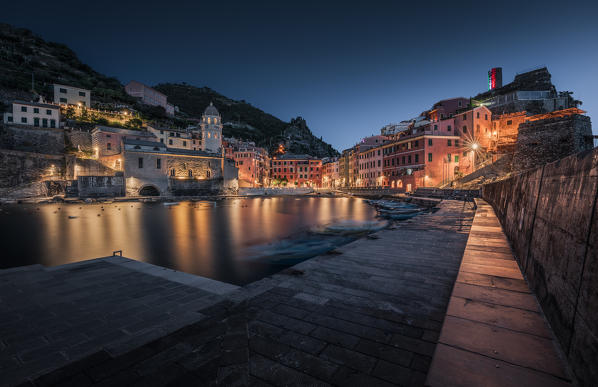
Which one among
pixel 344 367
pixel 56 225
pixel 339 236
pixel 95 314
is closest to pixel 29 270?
pixel 95 314

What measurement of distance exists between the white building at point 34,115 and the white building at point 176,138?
16644 mm

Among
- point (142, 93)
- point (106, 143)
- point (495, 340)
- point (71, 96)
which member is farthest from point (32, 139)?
point (495, 340)

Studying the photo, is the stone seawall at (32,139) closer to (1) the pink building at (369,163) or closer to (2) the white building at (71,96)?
(2) the white building at (71,96)

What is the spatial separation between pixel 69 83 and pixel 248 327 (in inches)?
3577

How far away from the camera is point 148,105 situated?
255 feet

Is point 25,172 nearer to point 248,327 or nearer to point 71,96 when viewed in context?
point 71,96

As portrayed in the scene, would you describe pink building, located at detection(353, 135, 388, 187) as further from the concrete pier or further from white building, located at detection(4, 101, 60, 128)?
white building, located at detection(4, 101, 60, 128)

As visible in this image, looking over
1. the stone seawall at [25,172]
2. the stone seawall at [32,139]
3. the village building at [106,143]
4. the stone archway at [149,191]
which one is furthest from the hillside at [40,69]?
the stone archway at [149,191]

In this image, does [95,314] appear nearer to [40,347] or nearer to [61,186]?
[40,347]

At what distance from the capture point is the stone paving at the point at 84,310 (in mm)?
3082

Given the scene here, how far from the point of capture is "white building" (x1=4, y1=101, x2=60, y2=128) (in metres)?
44.1

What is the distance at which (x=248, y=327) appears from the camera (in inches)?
133

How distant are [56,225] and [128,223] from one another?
209 inches

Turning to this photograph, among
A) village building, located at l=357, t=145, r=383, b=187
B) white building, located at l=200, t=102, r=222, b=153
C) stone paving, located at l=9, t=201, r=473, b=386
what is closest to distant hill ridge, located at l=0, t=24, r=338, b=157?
white building, located at l=200, t=102, r=222, b=153
